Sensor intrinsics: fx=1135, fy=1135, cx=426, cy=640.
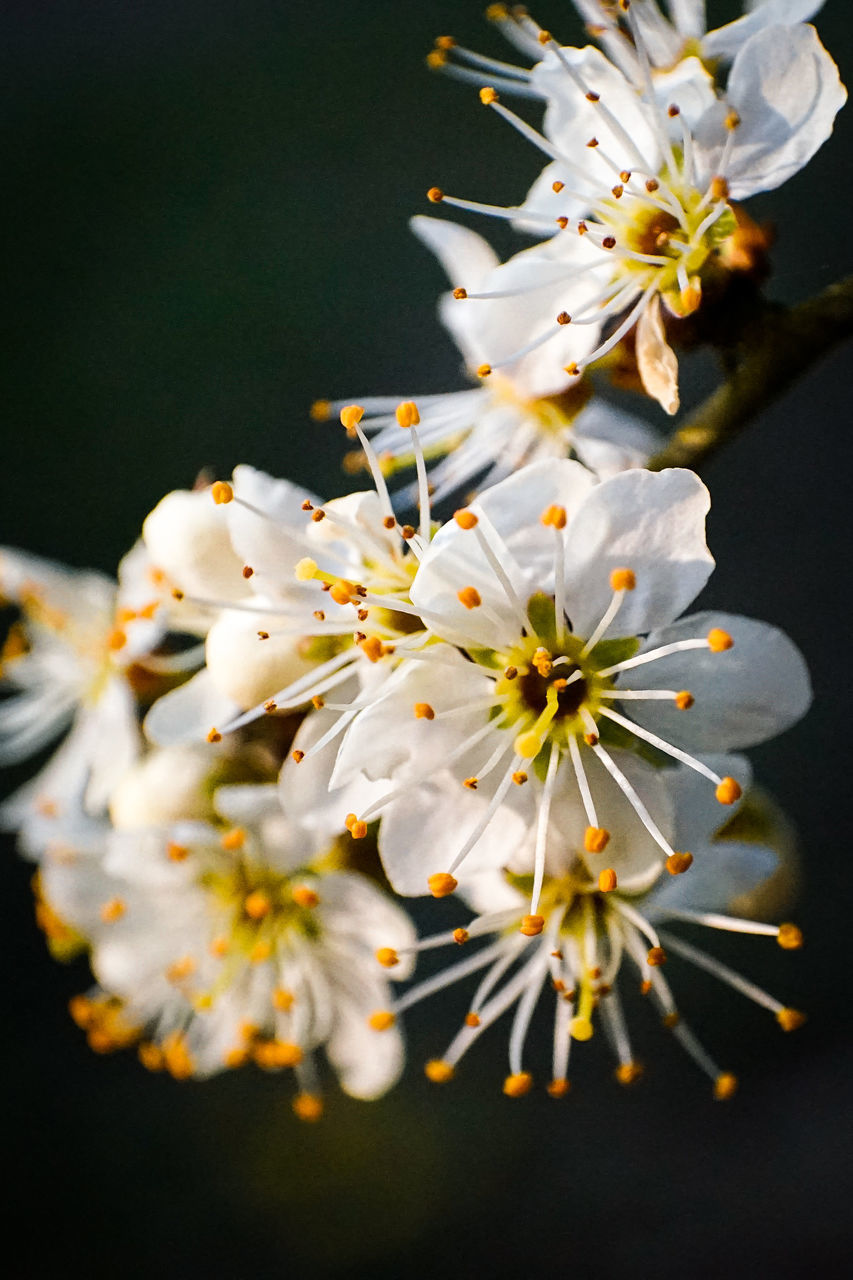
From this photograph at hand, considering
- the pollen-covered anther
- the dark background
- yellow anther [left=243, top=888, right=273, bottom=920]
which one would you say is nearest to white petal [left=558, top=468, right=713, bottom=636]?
the pollen-covered anther

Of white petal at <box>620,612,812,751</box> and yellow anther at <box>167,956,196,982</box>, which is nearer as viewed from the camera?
white petal at <box>620,612,812,751</box>

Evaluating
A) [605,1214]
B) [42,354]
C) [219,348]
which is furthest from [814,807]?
[42,354]

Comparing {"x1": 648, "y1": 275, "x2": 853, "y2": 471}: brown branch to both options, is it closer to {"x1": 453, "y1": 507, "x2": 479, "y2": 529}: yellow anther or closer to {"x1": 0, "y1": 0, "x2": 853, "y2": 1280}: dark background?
{"x1": 453, "y1": 507, "x2": 479, "y2": 529}: yellow anther

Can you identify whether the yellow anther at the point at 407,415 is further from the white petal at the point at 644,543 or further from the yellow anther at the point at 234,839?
the yellow anther at the point at 234,839

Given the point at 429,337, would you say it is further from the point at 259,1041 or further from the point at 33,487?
the point at 259,1041

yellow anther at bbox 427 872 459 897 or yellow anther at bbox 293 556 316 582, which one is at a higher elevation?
yellow anther at bbox 293 556 316 582

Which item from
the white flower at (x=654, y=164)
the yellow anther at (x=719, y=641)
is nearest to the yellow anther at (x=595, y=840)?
the yellow anther at (x=719, y=641)
